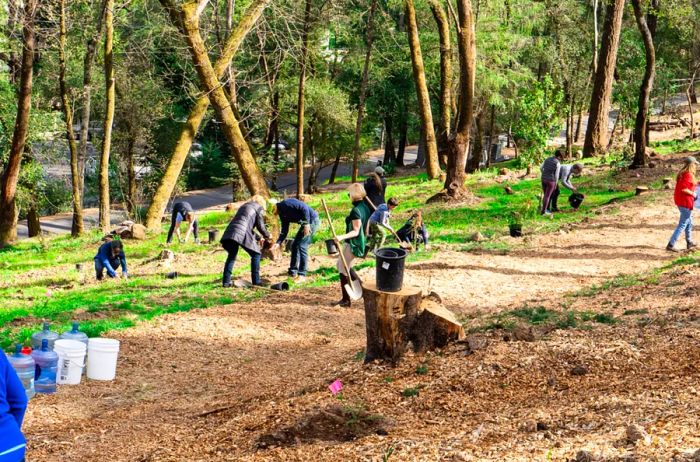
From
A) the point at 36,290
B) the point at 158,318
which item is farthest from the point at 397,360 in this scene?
the point at 36,290

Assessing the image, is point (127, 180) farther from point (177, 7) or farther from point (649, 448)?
point (649, 448)

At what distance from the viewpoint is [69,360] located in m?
8.77

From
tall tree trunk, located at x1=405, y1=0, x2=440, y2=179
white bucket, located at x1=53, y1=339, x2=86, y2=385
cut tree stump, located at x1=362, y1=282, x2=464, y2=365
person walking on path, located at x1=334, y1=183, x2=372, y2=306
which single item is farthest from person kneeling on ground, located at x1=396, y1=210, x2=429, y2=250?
tall tree trunk, located at x1=405, y1=0, x2=440, y2=179

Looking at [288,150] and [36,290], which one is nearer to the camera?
[36,290]

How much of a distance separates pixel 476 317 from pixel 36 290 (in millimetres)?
9172

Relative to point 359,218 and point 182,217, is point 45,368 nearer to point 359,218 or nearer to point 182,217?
point 359,218

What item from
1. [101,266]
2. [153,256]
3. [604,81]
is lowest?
[153,256]

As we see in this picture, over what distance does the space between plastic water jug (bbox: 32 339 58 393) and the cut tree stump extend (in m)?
3.27

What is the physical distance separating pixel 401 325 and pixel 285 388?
1380mm

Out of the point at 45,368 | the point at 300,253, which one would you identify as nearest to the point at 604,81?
the point at 300,253

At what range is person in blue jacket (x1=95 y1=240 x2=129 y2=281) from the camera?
1563 cm

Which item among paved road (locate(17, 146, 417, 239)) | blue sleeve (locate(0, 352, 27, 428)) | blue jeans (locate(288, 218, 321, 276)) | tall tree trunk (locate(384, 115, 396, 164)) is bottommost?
paved road (locate(17, 146, 417, 239))

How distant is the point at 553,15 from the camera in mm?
35688

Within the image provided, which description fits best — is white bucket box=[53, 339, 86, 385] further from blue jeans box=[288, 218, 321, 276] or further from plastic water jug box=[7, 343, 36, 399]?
blue jeans box=[288, 218, 321, 276]
